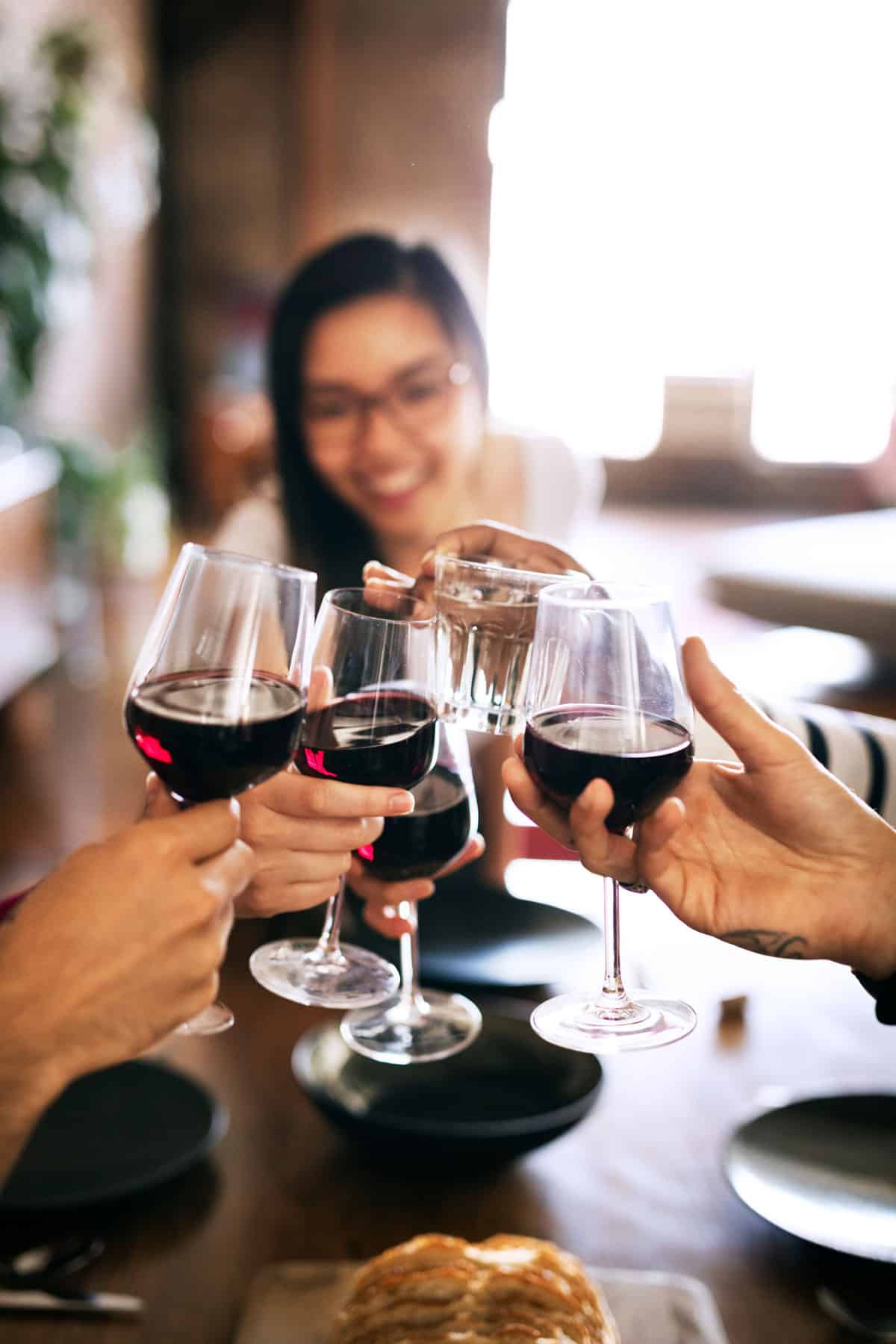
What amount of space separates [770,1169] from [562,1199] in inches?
6.0

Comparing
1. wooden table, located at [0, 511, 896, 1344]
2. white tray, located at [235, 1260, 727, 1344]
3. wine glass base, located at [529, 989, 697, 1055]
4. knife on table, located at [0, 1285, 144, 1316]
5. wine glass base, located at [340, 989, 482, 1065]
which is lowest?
wooden table, located at [0, 511, 896, 1344]

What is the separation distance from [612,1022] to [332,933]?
23cm

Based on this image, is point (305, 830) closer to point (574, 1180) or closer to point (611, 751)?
point (611, 751)

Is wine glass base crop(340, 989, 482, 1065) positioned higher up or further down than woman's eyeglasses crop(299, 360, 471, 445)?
further down

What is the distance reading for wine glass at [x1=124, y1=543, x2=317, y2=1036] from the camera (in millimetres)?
671

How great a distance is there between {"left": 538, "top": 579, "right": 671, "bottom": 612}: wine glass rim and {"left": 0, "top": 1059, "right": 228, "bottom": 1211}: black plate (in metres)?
0.49

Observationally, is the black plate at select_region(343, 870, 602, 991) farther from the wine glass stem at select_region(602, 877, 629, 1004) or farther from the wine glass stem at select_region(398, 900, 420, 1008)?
the wine glass stem at select_region(602, 877, 629, 1004)

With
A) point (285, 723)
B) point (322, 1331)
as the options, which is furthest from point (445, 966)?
point (285, 723)

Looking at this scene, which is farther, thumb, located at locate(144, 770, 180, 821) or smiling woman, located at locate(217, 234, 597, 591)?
smiling woman, located at locate(217, 234, 597, 591)

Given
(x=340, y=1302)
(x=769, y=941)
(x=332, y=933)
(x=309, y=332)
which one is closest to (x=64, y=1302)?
(x=340, y=1302)

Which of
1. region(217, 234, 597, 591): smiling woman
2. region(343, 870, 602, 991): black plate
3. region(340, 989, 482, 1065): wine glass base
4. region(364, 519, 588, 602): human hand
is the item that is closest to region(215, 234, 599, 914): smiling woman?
region(217, 234, 597, 591): smiling woman

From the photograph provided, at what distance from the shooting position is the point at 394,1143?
92 centimetres

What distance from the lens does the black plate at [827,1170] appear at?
880 mm

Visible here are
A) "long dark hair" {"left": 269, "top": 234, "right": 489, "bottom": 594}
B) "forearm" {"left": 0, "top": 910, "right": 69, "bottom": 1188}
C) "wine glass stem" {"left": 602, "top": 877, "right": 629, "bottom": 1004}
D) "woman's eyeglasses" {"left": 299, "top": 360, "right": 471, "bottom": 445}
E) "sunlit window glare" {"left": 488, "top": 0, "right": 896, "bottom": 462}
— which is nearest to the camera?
"forearm" {"left": 0, "top": 910, "right": 69, "bottom": 1188}
